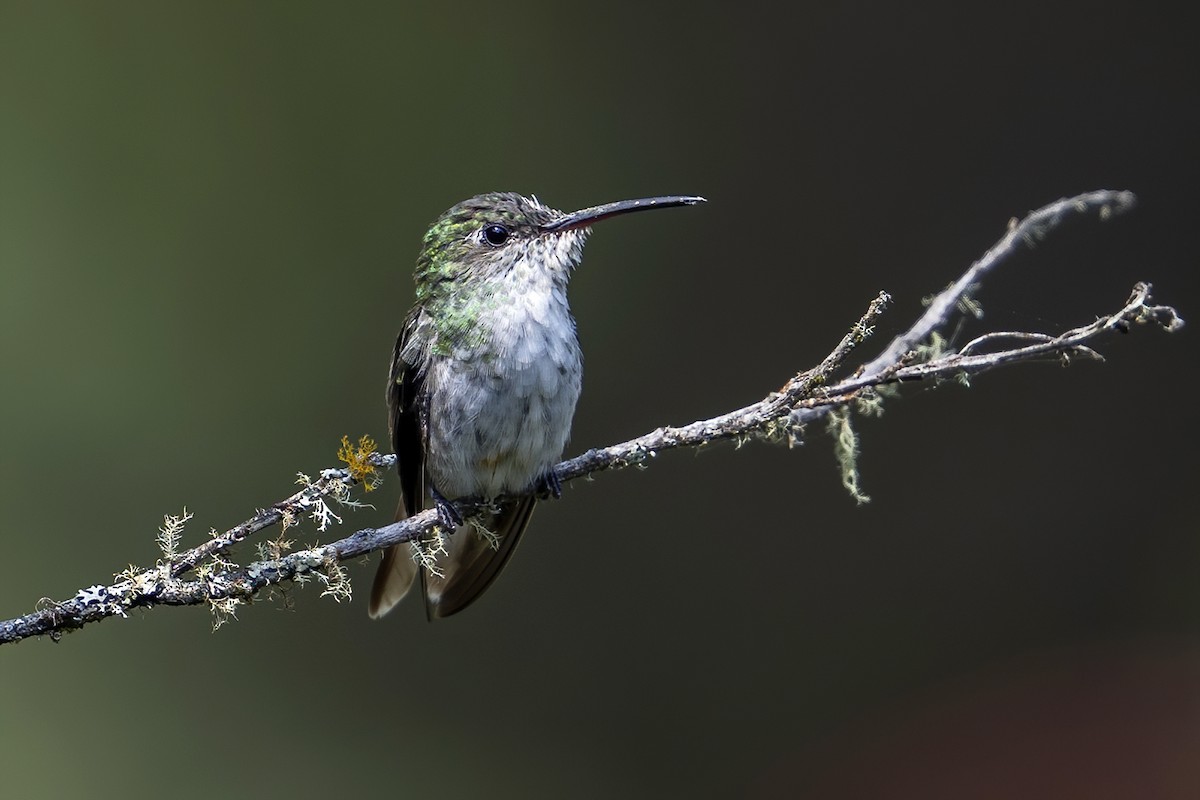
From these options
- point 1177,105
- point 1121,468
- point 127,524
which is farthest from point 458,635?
point 1177,105

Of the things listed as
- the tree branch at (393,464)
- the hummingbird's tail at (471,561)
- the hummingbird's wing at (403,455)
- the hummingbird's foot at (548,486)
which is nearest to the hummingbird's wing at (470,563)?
the hummingbird's tail at (471,561)

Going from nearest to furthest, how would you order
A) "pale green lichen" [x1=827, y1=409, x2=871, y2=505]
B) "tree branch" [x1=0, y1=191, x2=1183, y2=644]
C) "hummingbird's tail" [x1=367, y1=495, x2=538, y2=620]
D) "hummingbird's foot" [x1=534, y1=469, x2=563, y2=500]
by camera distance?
"tree branch" [x1=0, y1=191, x2=1183, y2=644] → "pale green lichen" [x1=827, y1=409, x2=871, y2=505] → "hummingbird's foot" [x1=534, y1=469, x2=563, y2=500] → "hummingbird's tail" [x1=367, y1=495, x2=538, y2=620]

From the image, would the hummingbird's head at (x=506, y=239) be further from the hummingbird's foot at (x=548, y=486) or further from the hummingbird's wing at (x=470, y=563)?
the hummingbird's wing at (x=470, y=563)

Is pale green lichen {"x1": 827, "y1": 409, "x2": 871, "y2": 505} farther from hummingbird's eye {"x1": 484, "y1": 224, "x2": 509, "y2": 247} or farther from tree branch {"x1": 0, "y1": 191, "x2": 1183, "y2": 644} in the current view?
hummingbird's eye {"x1": 484, "y1": 224, "x2": 509, "y2": 247}

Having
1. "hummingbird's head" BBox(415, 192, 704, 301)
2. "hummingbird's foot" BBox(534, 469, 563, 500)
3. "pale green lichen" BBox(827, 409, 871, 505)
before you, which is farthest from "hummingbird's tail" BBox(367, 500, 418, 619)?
"pale green lichen" BBox(827, 409, 871, 505)

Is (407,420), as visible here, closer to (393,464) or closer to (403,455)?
(403,455)

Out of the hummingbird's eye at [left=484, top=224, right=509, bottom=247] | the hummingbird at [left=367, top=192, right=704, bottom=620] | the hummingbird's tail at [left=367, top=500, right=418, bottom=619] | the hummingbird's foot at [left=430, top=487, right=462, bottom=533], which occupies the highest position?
the hummingbird's eye at [left=484, top=224, right=509, bottom=247]

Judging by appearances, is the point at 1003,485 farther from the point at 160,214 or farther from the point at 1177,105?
the point at 160,214
